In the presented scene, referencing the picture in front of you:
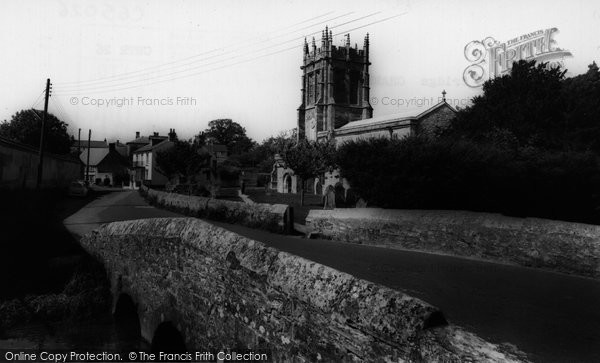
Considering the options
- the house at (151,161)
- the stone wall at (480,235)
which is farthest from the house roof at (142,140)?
the stone wall at (480,235)

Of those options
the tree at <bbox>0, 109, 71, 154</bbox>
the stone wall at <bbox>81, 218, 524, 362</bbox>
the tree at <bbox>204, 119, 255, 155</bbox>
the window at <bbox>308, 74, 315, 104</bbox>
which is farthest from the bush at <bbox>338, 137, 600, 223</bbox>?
the tree at <bbox>204, 119, 255, 155</bbox>

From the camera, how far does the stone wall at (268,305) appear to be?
3.24 m

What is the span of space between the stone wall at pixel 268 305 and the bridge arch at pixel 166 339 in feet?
0.44

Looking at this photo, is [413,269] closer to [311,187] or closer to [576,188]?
[576,188]

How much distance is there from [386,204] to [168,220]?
8506mm

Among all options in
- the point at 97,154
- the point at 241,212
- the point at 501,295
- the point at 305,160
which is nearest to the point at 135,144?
the point at 97,154

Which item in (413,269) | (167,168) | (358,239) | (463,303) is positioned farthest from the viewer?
(167,168)

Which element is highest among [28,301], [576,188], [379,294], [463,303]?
[576,188]

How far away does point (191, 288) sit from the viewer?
22.1 ft

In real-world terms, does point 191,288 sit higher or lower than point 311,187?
lower

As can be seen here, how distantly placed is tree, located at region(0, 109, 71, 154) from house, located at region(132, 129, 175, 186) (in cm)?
1301

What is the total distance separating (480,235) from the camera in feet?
34.6

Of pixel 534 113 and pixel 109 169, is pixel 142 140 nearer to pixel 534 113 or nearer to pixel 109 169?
pixel 109 169

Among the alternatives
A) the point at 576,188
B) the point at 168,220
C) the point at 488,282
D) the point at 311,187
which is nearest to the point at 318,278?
the point at 168,220
